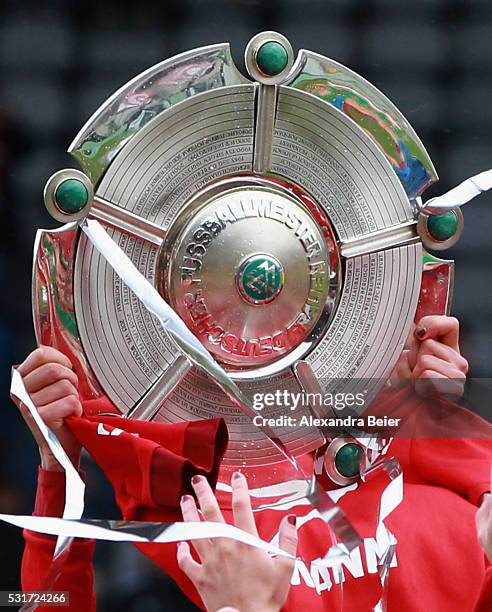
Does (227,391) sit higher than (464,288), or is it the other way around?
(464,288)

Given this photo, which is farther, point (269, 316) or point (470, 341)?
point (470, 341)

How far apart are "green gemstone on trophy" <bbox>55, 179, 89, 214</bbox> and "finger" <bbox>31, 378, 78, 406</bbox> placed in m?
0.19

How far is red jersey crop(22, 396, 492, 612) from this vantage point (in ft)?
3.94

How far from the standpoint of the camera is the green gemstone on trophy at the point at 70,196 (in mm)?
1211

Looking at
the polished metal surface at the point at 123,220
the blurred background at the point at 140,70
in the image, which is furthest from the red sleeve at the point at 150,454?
the polished metal surface at the point at 123,220

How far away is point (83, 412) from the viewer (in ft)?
4.05

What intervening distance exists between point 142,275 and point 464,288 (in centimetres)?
41

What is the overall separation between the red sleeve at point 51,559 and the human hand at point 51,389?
4cm

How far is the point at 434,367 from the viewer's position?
1327 mm

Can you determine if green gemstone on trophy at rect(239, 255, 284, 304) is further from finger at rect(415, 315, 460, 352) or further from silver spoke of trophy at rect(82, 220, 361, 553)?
finger at rect(415, 315, 460, 352)

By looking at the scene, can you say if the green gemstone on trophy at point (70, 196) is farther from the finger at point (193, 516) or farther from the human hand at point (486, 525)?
the human hand at point (486, 525)

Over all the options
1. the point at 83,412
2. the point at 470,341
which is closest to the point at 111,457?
the point at 83,412

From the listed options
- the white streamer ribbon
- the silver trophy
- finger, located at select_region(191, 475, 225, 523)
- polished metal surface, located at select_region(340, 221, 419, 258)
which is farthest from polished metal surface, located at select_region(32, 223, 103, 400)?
the white streamer ribbon

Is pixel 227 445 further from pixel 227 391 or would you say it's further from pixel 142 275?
pixel 142 275
